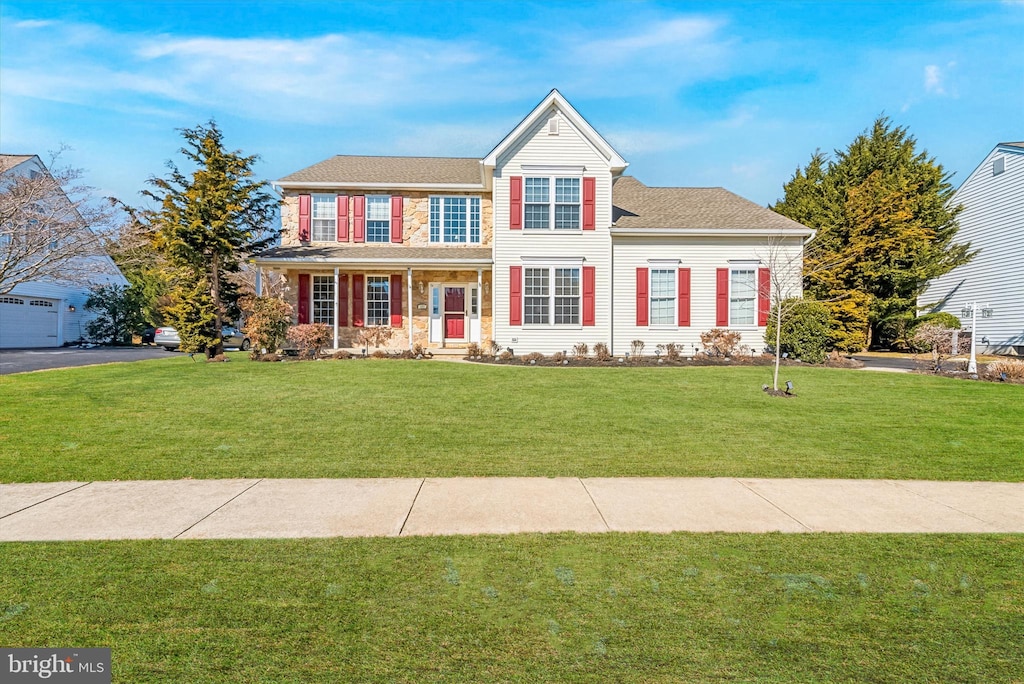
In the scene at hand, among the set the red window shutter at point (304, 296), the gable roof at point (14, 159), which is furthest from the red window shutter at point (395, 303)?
the gable roof at point (14, 159)

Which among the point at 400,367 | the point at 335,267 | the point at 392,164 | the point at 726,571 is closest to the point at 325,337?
the point at 335,267

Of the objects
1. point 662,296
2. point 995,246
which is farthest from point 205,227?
point 995,246

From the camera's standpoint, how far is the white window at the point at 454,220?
Result: 68.2 ft

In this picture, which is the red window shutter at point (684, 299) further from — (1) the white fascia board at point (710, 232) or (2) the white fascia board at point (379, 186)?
(2) the white fascia board at point (379, 186)

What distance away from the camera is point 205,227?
16.8m

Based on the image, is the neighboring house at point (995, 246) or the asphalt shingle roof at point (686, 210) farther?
the neighboring house at point (995, 246)

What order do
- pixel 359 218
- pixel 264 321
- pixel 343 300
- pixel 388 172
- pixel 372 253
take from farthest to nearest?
pixel 388 172 < pixel 359 218 < pixel 343 300 < pixel 372 253 < pixel 264 321

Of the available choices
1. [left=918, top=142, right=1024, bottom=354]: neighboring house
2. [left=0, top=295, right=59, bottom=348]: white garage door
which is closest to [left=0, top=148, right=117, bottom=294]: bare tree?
[left=0, top=295, right=59, bottom=348]: white garage door

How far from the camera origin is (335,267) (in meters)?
19.3

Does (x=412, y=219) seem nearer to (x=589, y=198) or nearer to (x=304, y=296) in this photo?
(x=304, y=296)

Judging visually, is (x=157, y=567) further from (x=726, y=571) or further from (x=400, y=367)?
(x=400, y=367)

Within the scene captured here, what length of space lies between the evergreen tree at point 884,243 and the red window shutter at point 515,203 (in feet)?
37.3

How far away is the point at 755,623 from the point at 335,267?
18.3 m

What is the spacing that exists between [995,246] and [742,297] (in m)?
15.0
